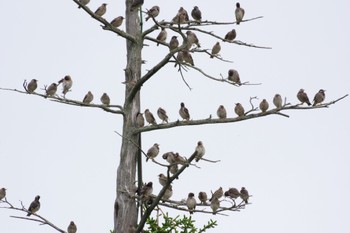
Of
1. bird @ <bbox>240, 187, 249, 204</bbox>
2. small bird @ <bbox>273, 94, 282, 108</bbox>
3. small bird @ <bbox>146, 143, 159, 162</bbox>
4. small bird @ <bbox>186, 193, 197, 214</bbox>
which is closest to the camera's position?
small bird @ <bbox>186, 193, 197, 214</bbox>

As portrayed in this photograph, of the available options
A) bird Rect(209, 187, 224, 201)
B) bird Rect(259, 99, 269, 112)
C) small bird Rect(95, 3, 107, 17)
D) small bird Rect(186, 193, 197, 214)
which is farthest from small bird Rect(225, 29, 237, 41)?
small bird Rect(186, 193, 197, 214)

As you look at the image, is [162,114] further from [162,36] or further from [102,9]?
[102,9]

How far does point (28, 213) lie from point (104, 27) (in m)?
2.61

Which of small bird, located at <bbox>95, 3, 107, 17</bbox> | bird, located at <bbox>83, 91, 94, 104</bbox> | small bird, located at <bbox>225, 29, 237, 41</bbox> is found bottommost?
bird, located at <bbox>83, 91, 94, 104</bbox>

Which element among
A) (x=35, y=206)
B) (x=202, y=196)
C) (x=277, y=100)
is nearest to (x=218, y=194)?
(x=202, y=196)

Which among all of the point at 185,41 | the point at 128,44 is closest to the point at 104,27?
the point at 128,44

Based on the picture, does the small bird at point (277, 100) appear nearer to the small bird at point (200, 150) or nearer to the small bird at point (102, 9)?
the small bird at point (200, 150)

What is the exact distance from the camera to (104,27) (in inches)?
548

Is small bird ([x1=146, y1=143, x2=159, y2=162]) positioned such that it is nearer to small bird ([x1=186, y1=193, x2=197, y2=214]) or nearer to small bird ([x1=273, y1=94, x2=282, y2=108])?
small bird ([x1=186, y1=193, x2=197, y2=214])

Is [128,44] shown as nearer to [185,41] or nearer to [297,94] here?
[185,41]

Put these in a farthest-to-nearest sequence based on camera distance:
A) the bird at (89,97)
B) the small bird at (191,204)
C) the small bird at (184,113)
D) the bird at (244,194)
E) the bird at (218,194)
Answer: the bird at (89,97)
the small bird at (184,113)
the bird at (218,194)
the bird at (244,194)
the small bird at (191,204)

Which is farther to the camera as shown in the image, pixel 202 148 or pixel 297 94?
pixel 297 94

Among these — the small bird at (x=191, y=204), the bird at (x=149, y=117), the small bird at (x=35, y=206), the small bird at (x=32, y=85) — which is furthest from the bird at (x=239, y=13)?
the small bird at (x=35, y=206)

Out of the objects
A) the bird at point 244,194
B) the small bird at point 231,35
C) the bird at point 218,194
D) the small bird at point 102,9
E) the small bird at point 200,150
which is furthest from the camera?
the small bird at point 102,9
